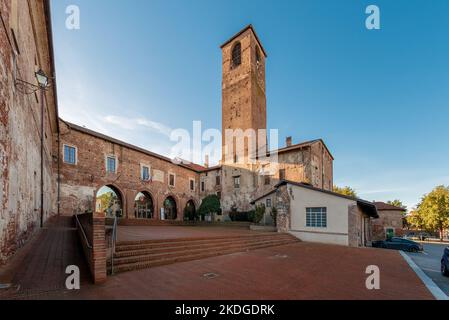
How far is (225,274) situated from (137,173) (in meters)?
18.7

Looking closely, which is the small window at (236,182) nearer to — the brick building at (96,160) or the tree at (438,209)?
the brick building at (96,160)

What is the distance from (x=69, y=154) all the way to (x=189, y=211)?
16274mm

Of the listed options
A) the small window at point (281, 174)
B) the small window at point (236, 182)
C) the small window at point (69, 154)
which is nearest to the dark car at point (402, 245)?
the small window at point (281, 174)

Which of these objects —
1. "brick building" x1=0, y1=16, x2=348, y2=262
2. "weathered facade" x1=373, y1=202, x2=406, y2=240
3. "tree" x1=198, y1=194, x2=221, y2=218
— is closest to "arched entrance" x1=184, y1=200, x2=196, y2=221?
"brick building" x1=0, y1=16, x2=348, y2=262

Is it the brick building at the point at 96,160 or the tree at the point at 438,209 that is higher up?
the brick building at the point at 96,160

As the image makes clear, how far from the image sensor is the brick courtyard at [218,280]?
13.9ft

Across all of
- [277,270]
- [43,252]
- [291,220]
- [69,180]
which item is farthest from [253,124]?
[43,252]

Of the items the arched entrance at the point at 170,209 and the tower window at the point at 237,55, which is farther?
the tower window at the point at 237,55

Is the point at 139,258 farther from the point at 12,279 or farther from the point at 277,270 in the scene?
the point at 277,270

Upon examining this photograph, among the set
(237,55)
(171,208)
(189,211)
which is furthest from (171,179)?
(237,55)

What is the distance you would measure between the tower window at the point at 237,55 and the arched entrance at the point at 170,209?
809 inches

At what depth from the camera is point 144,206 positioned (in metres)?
24.0

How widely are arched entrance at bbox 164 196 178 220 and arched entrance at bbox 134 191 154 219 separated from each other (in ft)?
10.3

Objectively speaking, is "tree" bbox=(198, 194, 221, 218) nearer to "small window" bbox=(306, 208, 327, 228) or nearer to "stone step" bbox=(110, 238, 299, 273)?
"small window" bbox=(306, 208, 327, 228)
